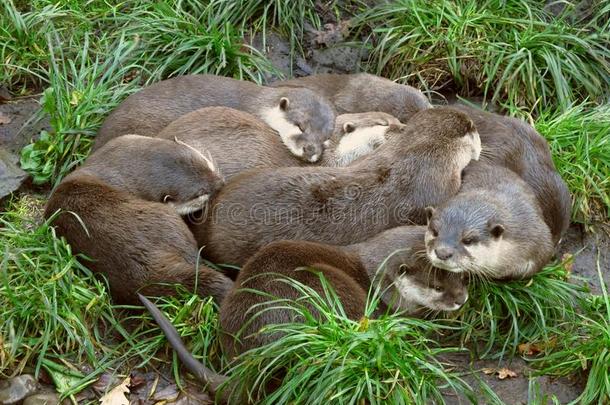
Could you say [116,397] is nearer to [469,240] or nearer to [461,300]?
[461,300]

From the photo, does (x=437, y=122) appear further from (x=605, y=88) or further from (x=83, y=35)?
(x=83, y=35)

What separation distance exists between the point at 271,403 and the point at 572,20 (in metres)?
3.32

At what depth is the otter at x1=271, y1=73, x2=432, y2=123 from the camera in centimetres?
570

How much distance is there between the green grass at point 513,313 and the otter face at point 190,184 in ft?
4.14

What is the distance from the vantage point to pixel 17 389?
437cm

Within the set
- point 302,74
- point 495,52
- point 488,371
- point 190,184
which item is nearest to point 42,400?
point 190,184

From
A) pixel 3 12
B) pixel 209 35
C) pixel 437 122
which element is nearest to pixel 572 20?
pixel 437 122

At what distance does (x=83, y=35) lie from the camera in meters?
6.13

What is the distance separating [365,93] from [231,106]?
0.75 metres

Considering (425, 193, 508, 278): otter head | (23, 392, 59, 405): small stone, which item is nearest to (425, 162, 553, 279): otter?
(425, 193, 508, 278): otter head

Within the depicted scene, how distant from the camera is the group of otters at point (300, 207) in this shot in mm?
4488

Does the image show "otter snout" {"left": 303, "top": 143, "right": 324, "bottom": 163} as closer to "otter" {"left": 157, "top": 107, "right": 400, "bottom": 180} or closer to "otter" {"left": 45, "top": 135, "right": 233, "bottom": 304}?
"otter" {"left": 157, "top": 107, "right": 400, "bottom": 180}

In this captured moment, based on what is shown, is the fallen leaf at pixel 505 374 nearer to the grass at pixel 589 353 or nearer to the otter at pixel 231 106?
the grass at pixel 589 353

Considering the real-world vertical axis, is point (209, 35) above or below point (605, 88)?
above
